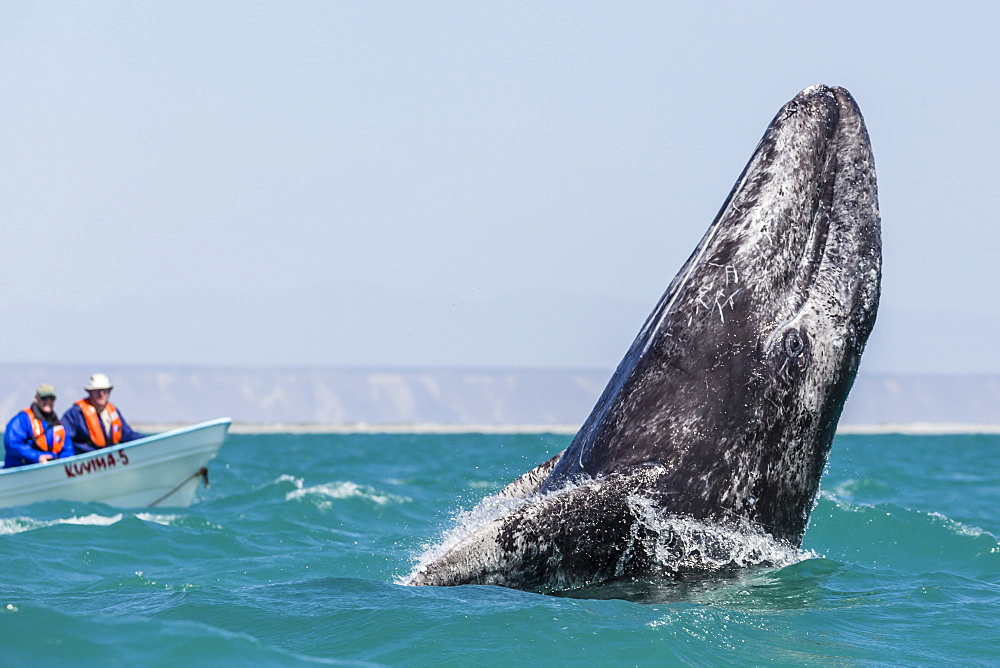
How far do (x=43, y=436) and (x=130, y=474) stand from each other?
1.39 metres

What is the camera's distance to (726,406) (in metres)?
6.19

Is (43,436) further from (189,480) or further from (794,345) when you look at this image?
(794,345)

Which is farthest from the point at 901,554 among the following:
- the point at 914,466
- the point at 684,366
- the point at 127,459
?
the point at 914,466

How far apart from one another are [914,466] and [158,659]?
27.9 m

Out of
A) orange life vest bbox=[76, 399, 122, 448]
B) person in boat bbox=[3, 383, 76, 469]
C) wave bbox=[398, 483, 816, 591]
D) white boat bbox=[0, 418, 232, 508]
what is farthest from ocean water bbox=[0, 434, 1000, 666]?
orange life vest bbox=[76, 399, 122, 448]

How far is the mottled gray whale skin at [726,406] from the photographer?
5965mm

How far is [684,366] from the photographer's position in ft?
20.7

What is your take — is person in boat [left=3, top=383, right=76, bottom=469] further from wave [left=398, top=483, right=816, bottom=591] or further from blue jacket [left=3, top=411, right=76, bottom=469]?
wave [left=398, top=483, right=816, bottom=591]

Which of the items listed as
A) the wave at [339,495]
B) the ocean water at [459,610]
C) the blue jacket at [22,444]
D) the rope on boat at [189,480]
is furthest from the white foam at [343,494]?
the ocean water at [459,610]

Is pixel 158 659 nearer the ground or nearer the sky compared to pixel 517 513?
nearer the ground

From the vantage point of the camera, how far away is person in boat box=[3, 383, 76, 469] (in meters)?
17.0

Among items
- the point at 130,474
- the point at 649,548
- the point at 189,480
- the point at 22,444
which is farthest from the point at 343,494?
the point at 649,548

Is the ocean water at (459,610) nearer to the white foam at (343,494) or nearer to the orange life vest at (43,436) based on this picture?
the white foam at (343,494)

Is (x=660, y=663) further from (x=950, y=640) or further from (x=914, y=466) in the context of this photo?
(x=914, y=466)
